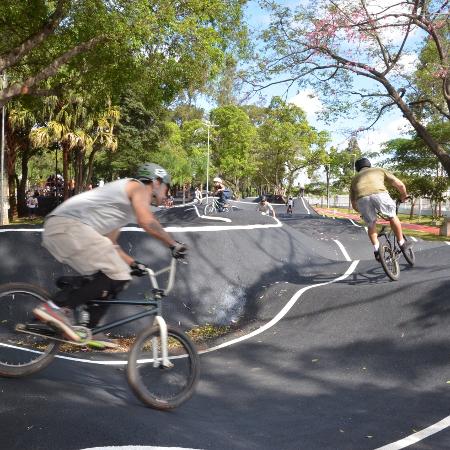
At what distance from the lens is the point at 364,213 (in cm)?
840

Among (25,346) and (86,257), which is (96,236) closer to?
(86,257)

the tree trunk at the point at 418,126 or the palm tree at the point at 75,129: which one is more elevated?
the palm tree at the point at 75,129

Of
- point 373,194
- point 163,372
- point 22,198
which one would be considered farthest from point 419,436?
point 22,198

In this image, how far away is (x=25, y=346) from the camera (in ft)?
14.2

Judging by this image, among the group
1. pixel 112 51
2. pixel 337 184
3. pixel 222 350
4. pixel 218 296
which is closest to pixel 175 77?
pixel 112 51

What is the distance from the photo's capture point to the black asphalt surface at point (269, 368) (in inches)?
133

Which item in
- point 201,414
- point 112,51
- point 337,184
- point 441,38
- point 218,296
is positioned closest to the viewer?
point 201,414

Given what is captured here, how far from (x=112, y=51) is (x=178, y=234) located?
6177mm

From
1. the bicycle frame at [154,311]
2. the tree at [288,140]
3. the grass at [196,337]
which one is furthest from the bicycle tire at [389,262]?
the tree at [288,140]

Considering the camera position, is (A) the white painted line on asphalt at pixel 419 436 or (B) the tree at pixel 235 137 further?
(B) the tree at pixel 235 137

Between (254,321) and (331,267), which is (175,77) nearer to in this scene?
(331,267)

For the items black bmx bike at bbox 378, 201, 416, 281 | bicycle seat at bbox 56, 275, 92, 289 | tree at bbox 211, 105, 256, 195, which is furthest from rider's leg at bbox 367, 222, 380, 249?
tree at bbox 211, 105, 256, 195

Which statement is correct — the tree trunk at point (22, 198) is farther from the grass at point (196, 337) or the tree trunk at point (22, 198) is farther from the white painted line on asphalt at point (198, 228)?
the grass at point (196, 337)

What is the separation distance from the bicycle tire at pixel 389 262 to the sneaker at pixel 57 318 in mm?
5876
